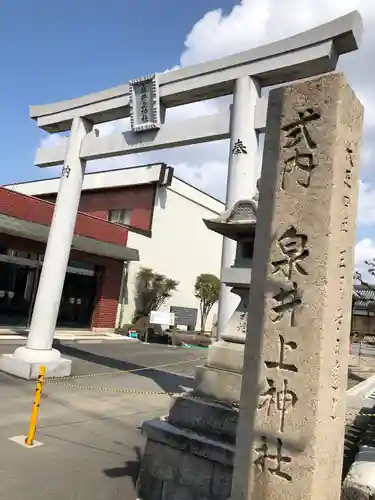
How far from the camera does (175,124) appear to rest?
28.9 feet

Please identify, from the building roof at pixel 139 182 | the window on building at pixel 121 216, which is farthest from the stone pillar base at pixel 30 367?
the window on building at pixel 121 216

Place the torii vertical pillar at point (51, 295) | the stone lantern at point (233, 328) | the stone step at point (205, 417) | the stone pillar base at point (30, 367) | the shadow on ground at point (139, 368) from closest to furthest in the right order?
the stone step at point (205, 417), the stone lantern at point (233, 328), the stone pillar base at point (30, 367), the torii vertical pillar at point (51, 295), the shadow on ground at point (139, 368)

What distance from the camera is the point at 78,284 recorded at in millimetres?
20703

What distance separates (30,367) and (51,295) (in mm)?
1564

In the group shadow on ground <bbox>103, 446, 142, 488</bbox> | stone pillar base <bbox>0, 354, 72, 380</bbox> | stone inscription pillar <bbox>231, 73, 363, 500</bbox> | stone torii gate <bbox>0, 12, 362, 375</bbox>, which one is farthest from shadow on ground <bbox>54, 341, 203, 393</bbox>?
stone inscription pillar <bbox>231, 73, 363, 500</bbox>

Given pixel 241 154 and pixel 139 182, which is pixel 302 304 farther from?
pixel 139 182

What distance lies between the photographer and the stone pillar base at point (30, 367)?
918 cm

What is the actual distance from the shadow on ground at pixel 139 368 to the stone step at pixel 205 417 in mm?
5162

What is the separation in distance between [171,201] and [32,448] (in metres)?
20.0

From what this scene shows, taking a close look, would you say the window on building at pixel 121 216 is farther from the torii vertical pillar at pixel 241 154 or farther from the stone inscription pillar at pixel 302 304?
the stone inscription pillar at pixel 302 304

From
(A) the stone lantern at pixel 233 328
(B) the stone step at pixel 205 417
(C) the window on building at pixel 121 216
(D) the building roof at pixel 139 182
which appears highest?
(D) the building roof at pixel 139 182

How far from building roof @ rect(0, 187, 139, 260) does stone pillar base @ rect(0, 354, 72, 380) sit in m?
7.74

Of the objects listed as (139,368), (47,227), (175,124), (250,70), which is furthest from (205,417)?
(47,227)

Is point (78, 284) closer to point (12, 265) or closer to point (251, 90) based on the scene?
point (12, 265)
